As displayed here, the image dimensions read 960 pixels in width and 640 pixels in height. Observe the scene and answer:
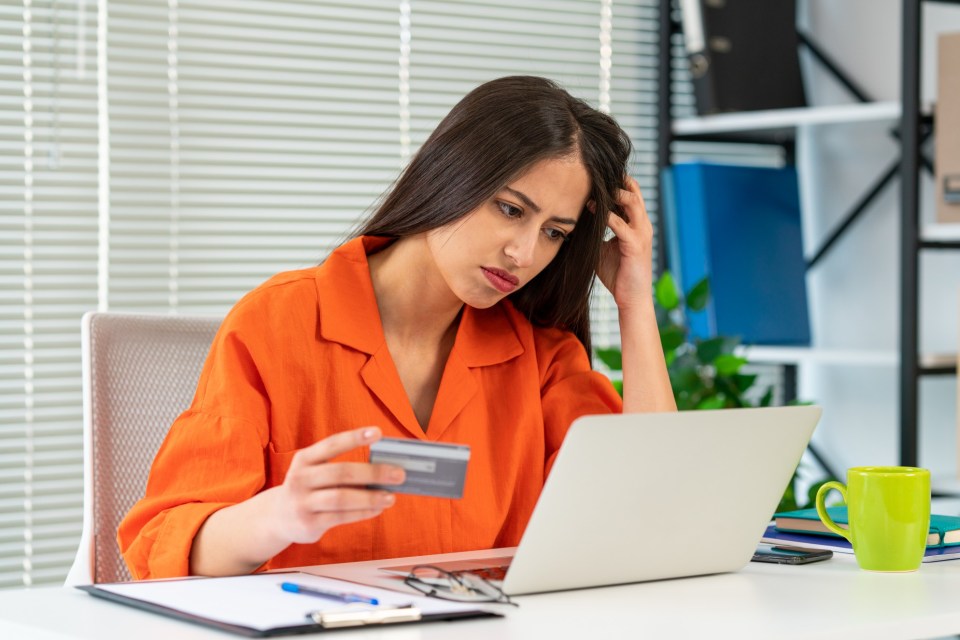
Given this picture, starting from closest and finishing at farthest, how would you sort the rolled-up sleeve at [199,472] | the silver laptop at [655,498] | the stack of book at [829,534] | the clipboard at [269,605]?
the clipboard at [269,605]
the silver laptop at [655,498]
the rolled-up sleeve at [199,472]
the stack of book at [829,534]

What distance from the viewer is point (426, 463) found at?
1001 millimetres

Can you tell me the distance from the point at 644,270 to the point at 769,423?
589 mm

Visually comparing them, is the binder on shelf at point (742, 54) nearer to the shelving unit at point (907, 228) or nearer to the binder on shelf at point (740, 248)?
the shelving unit at point (907, 228)

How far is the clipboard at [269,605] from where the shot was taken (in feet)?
3.05

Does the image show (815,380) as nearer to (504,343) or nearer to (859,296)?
(859,296)

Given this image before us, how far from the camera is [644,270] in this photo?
5.66 feet

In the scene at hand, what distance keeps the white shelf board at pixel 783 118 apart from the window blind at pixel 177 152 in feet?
1.00

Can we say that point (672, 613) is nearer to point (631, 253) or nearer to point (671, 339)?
point (631, 253)

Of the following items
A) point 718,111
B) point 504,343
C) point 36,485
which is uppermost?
point 718,111

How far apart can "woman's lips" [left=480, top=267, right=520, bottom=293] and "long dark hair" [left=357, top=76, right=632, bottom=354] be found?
3.0 inches

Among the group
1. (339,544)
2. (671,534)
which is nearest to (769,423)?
(671,534)

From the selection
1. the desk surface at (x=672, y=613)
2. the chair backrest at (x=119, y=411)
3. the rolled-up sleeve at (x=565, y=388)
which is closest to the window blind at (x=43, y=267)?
the chair backrest at (x=119, y=411)

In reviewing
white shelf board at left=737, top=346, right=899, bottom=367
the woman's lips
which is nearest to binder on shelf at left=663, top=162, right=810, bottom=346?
white shelf board at left=737, top=346, right=899, bottom=367

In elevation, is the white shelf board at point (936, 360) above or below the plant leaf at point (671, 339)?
below
